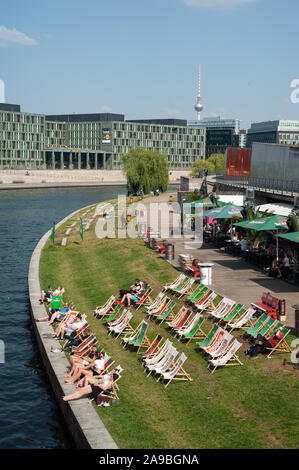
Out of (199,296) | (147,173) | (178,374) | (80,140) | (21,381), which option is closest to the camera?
(178,374)

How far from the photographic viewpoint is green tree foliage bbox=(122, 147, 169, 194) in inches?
3223

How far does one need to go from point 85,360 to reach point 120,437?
3.67 meters

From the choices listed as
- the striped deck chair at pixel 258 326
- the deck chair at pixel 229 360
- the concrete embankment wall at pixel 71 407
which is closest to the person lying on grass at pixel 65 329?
the concrete embankment wall at pixel 71 407

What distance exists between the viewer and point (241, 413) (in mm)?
12273

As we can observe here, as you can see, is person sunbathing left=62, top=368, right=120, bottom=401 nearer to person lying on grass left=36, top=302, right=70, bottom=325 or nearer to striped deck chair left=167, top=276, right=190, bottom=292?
person lying on grass left=36, top=302, right=70, bottom=325

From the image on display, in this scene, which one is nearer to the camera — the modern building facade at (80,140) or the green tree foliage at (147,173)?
the green tree foliage at (147,173)

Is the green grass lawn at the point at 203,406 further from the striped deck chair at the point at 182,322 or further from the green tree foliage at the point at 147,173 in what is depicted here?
the green tree foliage at the point at 147,173

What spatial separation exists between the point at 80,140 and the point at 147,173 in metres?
107

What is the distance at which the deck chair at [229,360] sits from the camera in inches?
576

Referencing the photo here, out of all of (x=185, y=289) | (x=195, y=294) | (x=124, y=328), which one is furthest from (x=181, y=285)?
(x=124, y=328)

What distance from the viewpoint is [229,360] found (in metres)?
15.1

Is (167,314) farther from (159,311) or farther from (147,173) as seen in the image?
(147,173)

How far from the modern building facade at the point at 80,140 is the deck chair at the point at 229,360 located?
143104 mm

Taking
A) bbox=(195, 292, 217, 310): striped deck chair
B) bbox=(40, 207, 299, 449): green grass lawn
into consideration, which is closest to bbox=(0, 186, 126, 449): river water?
bbox=(40, 207, 299, 449): green grass lawn
